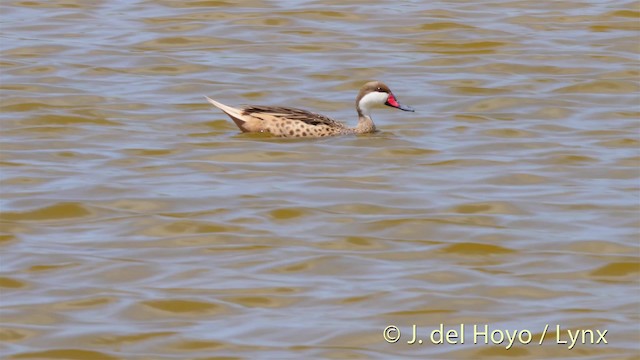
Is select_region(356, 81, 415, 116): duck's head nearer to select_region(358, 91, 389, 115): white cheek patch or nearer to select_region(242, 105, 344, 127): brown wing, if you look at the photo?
select_region(358, 91, 389, 115): white cheek patch

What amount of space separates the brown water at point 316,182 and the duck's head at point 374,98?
0.22m

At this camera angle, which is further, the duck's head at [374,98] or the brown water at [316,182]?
the duck's head at [374,98]

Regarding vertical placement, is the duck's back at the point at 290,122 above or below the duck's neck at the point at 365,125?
above

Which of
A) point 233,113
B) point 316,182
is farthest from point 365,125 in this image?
point 316,182

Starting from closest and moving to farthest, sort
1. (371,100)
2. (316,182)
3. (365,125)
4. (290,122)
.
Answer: (316,182)
(290,122)
(365,125)
(371,100)

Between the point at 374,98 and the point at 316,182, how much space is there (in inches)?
78.7

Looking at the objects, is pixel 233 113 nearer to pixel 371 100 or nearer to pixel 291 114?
pixel 291 114

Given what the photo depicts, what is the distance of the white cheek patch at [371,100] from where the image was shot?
1308 cm

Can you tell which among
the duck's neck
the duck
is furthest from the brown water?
the duck's neck

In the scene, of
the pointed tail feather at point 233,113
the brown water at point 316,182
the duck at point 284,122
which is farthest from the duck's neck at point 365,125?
the pointed tail feather at point 233,113

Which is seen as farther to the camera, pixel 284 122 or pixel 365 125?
pixel 365 125

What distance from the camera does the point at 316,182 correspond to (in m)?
11.3

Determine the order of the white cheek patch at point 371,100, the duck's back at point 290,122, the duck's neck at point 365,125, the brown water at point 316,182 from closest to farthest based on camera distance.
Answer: the brown water at point 316,182 → the duck's back at point 290,122 → the duck's neck at point 365,125 → the white cheek patch at point 371,100

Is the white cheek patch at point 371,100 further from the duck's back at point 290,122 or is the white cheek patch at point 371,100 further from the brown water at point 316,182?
the duck's back at point 290,122
